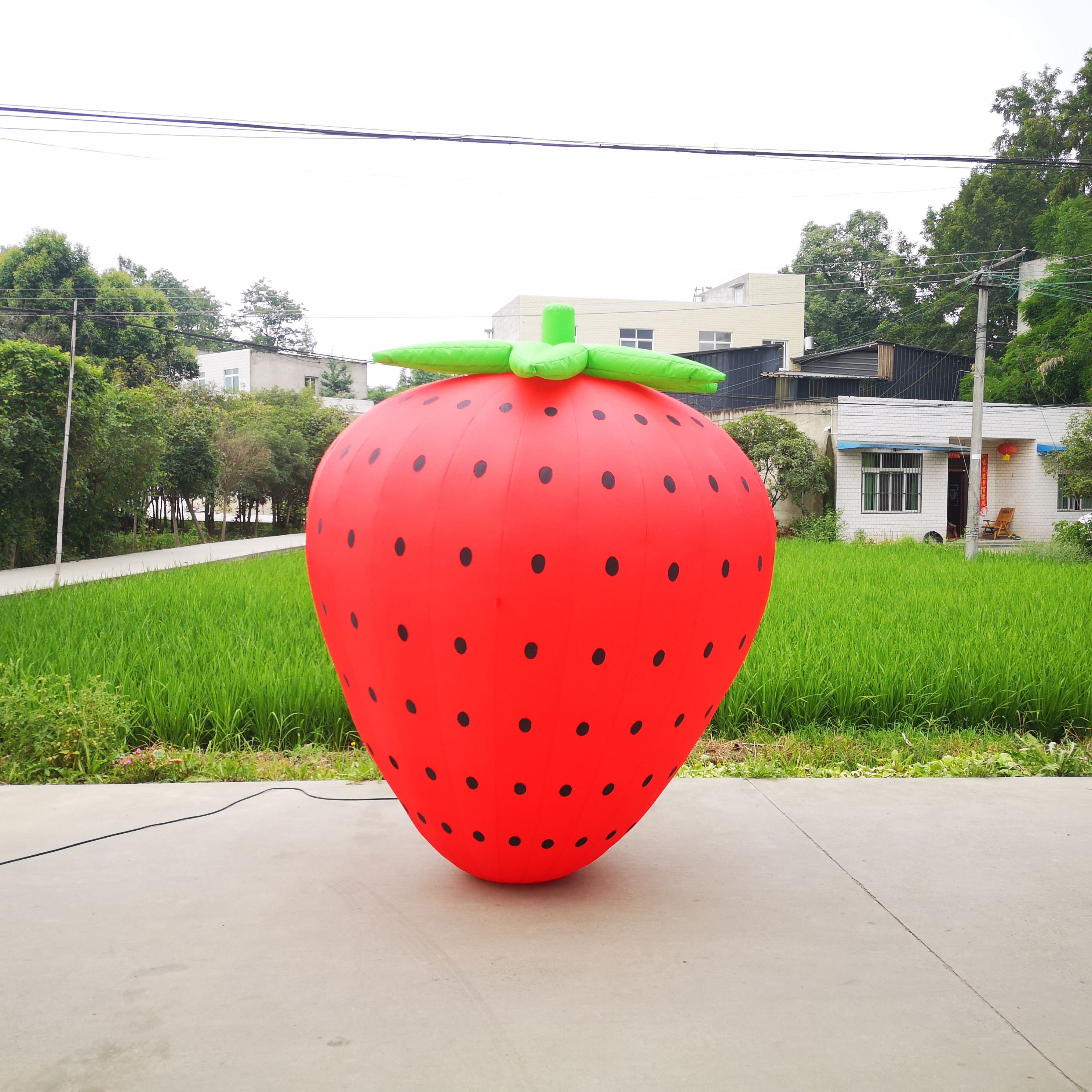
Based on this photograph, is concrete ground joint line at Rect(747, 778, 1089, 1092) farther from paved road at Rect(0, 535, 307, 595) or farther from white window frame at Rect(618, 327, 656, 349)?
white window frame at Rect(618, 327, 656, 349)

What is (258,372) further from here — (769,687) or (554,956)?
(554,956)

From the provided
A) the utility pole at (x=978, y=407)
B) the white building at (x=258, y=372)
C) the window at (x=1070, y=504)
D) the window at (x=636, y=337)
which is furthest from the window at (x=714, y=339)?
the utility pole at (x=978, y=407)

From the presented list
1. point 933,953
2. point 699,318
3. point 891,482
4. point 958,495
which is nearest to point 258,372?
point 699,318

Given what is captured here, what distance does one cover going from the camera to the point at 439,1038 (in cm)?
220

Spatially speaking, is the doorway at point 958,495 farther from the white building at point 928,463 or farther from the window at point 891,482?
the window at point 891,482

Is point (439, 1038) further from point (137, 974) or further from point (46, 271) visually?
point (46, 271)

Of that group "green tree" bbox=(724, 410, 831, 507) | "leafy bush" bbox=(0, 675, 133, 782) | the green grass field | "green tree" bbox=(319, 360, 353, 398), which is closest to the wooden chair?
"green tree" bbox=(724, 410, 831, 507)

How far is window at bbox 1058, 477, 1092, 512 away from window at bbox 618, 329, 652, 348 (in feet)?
45.7

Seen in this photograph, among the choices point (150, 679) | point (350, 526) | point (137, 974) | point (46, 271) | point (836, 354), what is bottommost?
point (137, 974)

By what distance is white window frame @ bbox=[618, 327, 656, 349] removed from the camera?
3234 centimetres

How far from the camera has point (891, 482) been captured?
21859mm

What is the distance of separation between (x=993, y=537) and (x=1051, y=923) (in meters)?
21.9

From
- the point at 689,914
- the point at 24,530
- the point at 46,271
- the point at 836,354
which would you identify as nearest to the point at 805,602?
the point at 689,914

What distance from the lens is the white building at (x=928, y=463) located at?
840 inches
